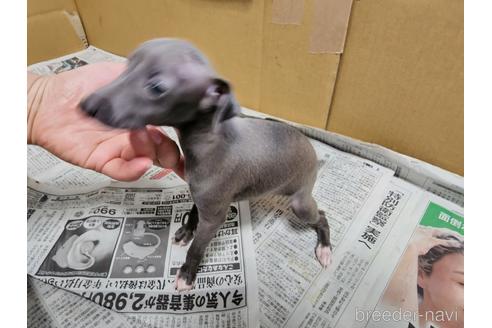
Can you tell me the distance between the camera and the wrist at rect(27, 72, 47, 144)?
0.98 m

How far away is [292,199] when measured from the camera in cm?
110

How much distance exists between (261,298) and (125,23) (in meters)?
1.40

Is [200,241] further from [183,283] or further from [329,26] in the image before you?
[329,26]

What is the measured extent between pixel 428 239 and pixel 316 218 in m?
0.45

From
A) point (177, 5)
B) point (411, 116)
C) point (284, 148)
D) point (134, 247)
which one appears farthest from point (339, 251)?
point (177, 5)

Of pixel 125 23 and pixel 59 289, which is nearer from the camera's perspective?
pixel 59 289

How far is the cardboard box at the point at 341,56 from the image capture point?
45.7 inches

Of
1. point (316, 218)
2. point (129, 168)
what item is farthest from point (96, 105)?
point (316, 218)

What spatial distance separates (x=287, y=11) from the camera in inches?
50.3

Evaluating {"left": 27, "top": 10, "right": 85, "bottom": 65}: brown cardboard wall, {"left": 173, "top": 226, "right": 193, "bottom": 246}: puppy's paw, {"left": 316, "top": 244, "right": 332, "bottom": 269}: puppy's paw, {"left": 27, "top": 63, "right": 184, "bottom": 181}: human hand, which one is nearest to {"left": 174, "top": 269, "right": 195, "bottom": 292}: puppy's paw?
{"left": 173, "top": 226, "right": 193, "bottom": 246}: puppy's paw

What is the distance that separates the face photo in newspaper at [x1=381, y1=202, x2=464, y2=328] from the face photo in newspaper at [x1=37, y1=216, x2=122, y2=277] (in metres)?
0.97

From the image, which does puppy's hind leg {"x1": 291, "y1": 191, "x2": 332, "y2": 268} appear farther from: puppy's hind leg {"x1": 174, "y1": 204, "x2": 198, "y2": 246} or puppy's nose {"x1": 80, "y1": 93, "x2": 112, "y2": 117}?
puppy's nose {"x1": 80, "y1": 93, "x2": 112, "y2": 117}

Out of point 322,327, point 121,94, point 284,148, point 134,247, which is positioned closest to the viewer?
point 121,94

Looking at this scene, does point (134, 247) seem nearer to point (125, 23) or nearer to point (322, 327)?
point (322, 327)
